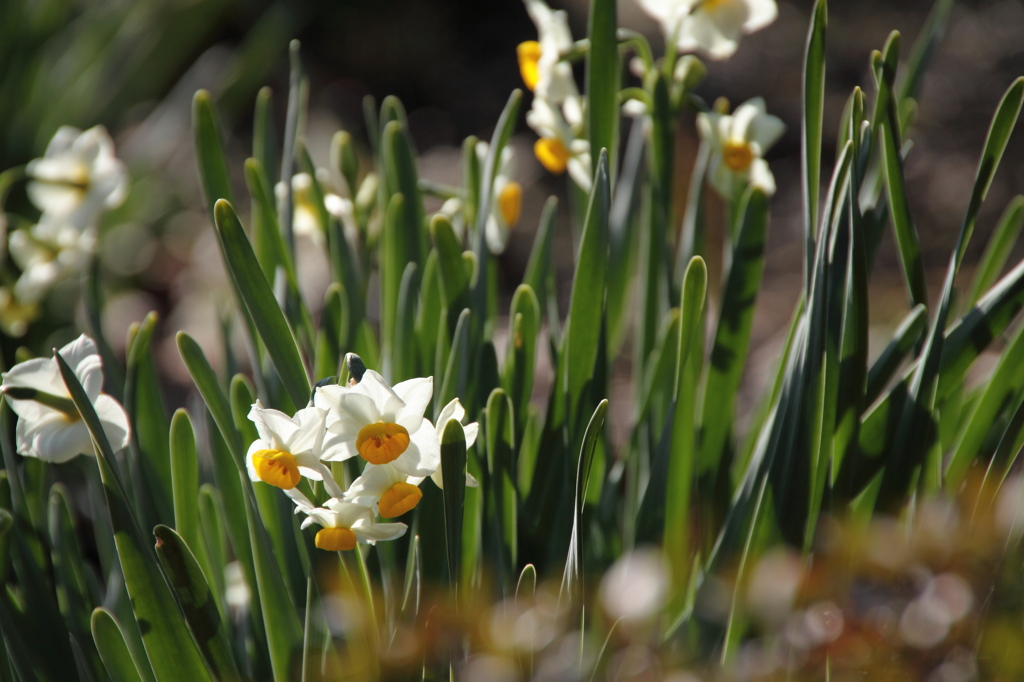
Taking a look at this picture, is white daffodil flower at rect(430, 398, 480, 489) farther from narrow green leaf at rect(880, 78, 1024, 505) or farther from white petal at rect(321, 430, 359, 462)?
narrow green leaf at rect(880, 78, 1024, 505)

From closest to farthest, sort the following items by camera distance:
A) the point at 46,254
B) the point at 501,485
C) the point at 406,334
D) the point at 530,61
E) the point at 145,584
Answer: the point at 145,584
the point at 501,485
the point at 406,334
the point at 530,61
the point at 46,254

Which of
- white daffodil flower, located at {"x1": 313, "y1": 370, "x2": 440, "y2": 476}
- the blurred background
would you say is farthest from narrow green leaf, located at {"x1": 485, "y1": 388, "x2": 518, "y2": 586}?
the blurred background

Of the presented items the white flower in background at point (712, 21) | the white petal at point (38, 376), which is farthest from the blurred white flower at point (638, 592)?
the white flower in background at point (712, 21)

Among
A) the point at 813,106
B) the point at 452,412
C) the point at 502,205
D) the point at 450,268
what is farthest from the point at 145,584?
the point at 813,106

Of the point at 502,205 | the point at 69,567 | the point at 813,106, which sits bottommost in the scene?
the point at 69,567

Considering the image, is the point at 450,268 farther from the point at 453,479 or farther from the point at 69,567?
the point at 69,567

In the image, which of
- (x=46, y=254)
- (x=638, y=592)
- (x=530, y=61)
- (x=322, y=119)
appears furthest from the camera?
(x=322, y=119)
